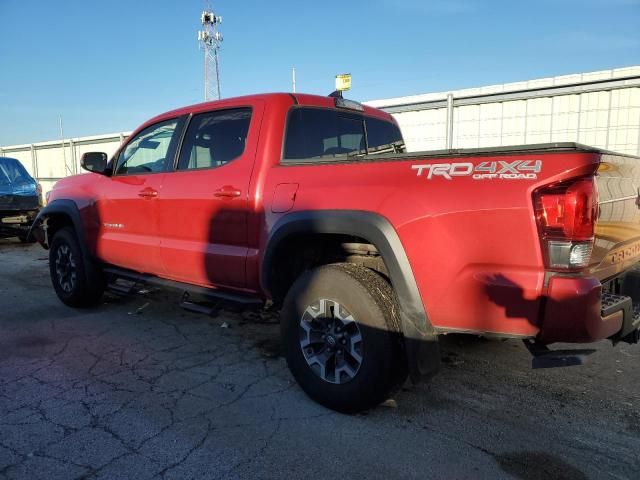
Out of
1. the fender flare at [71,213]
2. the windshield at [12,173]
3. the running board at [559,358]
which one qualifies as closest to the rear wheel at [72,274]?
the fender flare at [71,213]

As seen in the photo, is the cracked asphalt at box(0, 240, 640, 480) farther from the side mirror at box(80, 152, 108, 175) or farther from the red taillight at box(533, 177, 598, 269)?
the side mirror at box(80, 152, 108, 175)

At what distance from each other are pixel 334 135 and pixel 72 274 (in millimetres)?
3415

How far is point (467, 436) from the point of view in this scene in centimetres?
278

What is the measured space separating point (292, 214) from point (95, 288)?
3.18 m

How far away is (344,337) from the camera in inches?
118

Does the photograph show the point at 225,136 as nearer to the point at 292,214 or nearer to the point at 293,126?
the point at 293,126

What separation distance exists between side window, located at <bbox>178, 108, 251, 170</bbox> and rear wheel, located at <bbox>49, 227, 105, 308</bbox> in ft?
6.27

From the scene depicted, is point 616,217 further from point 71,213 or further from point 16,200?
point 16,200

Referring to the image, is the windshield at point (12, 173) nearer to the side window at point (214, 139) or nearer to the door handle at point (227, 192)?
the side window at point (214, 139)

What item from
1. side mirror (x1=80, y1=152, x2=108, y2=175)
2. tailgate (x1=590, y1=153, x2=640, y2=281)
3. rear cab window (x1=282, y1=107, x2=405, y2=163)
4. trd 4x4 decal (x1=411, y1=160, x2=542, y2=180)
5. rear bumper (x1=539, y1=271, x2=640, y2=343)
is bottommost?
rear bumper (x1=539, y1=271, x2=640, y2=343)

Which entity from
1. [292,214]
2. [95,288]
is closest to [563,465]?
[292,214]

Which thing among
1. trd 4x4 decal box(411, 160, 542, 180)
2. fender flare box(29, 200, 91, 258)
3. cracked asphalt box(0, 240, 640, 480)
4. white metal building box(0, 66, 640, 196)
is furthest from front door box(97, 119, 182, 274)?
white metal building box(0, 66, 640, 196)

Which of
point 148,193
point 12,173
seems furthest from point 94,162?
point 12,173

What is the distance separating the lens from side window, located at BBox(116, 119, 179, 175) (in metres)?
4.39
